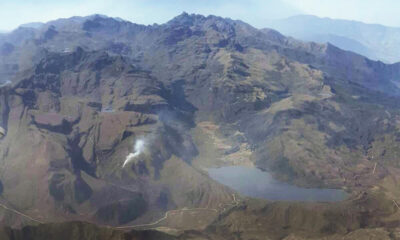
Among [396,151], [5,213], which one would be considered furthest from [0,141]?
[396,151]

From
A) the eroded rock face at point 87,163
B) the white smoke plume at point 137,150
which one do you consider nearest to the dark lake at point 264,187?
the eroded rock face at point 87,163

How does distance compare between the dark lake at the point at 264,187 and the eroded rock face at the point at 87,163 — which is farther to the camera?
the dark lake at the point at 264,187

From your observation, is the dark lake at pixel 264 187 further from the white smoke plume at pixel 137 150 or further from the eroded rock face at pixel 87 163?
the white smoke plume at pixel 137 150

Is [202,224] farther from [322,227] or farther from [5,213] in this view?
[5,213]

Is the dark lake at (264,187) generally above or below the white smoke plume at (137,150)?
below

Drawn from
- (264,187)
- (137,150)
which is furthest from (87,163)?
(264,187)

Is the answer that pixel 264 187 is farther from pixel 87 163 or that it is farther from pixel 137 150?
pixel 87 163

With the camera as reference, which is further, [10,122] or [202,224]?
[10,122]
